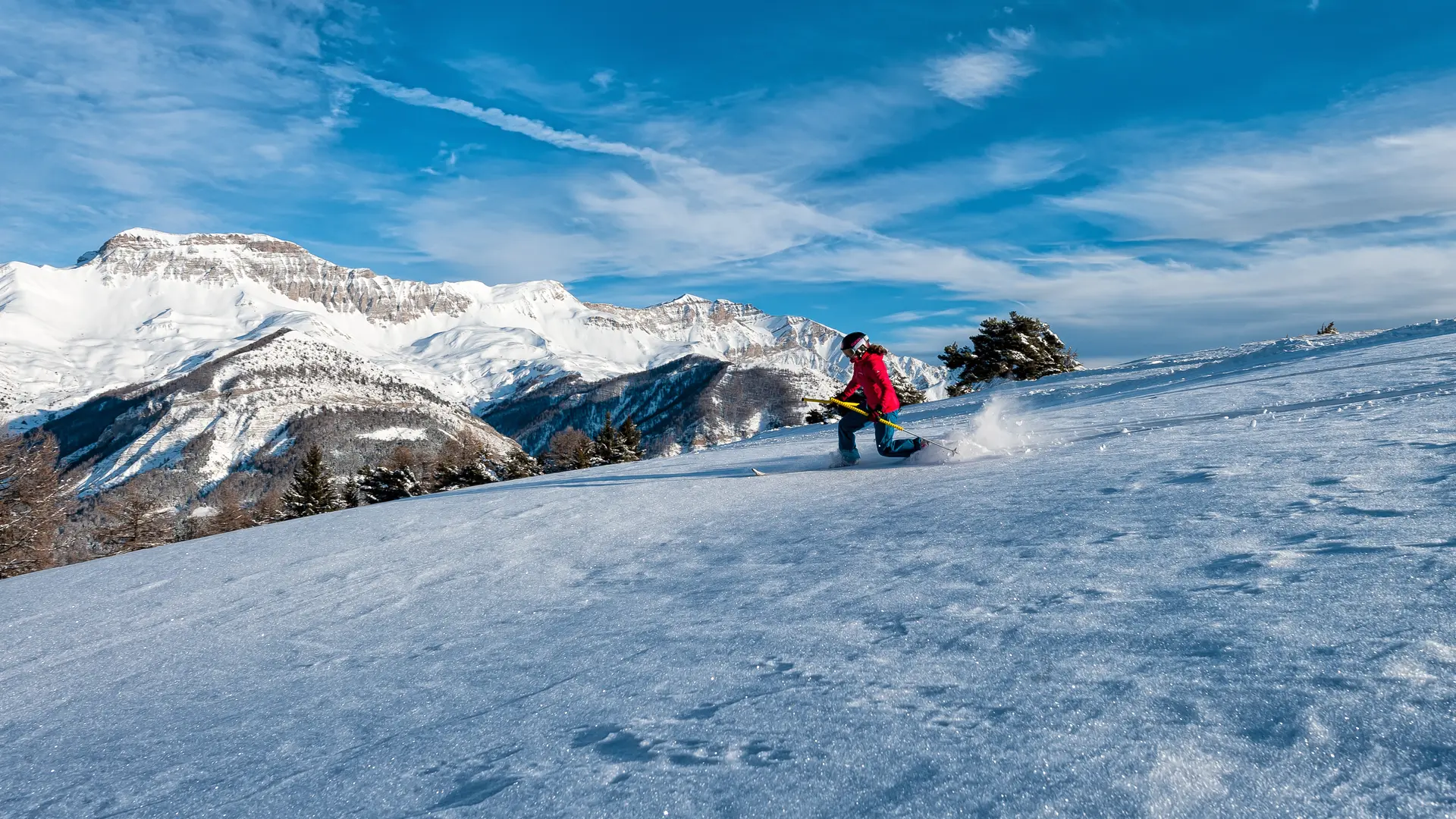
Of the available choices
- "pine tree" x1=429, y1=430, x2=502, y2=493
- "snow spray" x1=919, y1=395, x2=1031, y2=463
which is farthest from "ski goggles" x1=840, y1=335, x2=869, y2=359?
"pine tree" x1=429, y1=430, x2=502, y2=493

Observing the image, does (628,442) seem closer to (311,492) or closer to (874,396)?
(311,492)

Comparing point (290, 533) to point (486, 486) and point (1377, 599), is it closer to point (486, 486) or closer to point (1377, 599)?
point (486, 486)

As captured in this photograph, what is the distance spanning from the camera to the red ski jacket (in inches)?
427

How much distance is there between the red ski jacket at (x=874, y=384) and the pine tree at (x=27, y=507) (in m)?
32.0

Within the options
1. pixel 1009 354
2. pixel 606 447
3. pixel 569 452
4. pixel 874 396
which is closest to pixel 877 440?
pixel 874 396

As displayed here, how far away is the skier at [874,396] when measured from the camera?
10.9m

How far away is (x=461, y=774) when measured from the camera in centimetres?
328

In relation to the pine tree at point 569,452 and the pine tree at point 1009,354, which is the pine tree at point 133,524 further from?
the pine tree at point 1009,354

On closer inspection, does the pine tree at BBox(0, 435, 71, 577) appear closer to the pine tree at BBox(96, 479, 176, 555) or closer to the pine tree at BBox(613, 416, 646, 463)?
the pine tree at BBox(96, 479, 176, 555)

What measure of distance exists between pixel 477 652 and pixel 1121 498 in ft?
17.1

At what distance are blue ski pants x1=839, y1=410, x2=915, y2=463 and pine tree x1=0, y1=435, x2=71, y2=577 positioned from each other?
104ft

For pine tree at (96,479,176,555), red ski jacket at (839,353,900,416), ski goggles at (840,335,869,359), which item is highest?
ski goggles at (840,335,869,359)

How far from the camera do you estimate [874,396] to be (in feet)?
35.6

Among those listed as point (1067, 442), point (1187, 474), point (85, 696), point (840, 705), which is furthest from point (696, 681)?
point (1067, 442)
